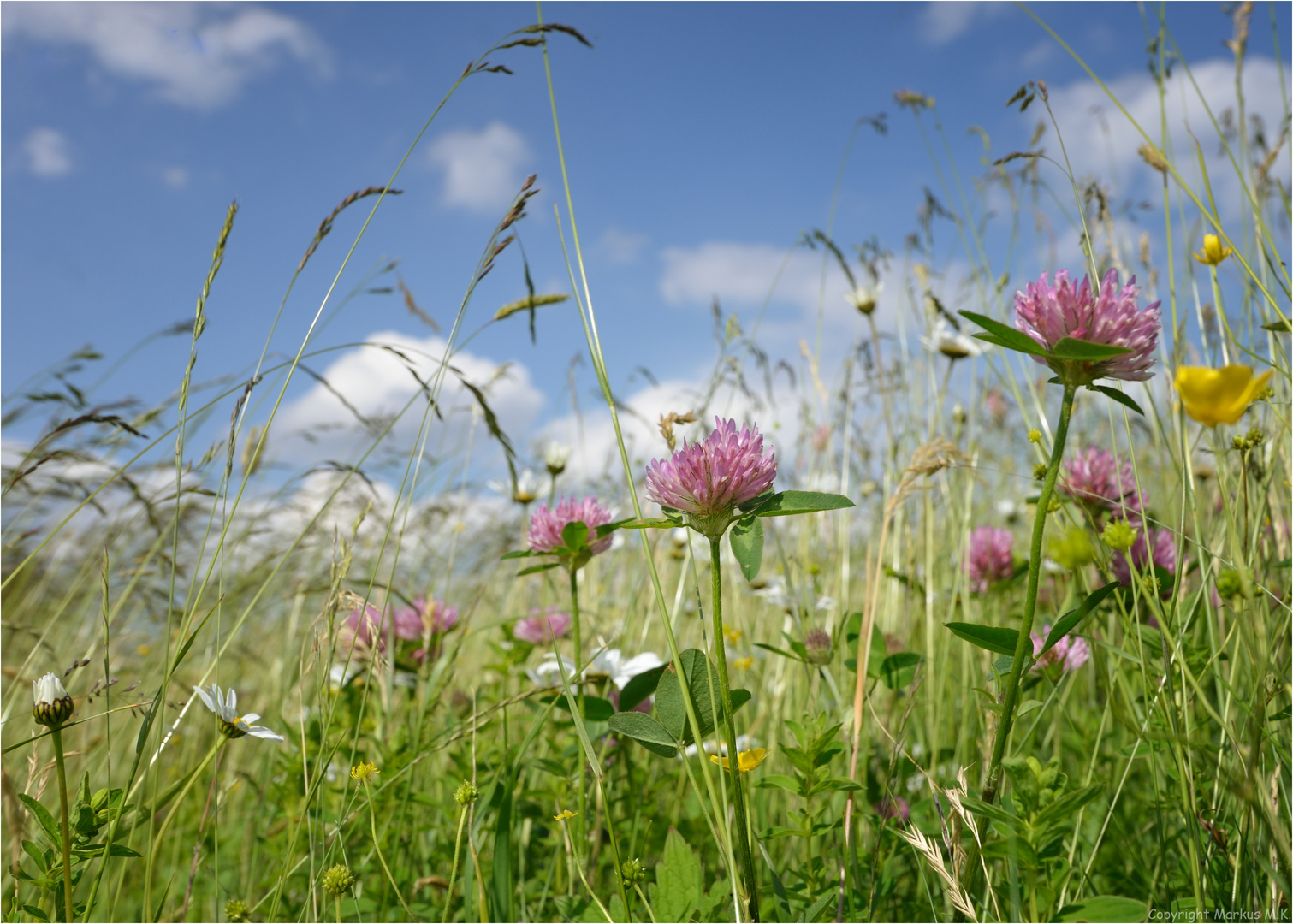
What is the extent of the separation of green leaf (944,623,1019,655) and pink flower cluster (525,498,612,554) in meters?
0.55

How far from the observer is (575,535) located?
1035mm

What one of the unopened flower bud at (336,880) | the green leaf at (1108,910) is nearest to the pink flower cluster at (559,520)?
the unopened flower bud at (336,880)

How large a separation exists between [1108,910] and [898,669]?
1.72 feet

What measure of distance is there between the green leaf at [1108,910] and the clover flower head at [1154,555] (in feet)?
2.12

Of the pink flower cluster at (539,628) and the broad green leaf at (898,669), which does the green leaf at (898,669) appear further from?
the pink flower cluster at (539,628)

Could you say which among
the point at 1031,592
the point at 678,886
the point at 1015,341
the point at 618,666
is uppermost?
the point at 1015,341

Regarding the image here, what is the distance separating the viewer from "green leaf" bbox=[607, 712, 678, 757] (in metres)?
0.79

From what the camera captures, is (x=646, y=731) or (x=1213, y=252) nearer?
(x=646, y=731)

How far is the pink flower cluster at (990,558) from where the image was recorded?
1.67m

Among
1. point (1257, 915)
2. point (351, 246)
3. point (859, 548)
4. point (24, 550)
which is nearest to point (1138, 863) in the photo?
point (1257, 915)

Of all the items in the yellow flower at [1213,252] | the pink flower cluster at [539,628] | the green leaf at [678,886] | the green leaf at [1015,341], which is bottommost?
the green leaf at [678,886]

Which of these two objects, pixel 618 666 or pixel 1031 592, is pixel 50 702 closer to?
pixel 618 666

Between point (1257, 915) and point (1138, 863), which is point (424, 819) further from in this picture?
point (1257, 915)

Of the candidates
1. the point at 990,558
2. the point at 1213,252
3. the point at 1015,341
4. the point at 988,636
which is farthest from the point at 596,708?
the point at 1213,252
